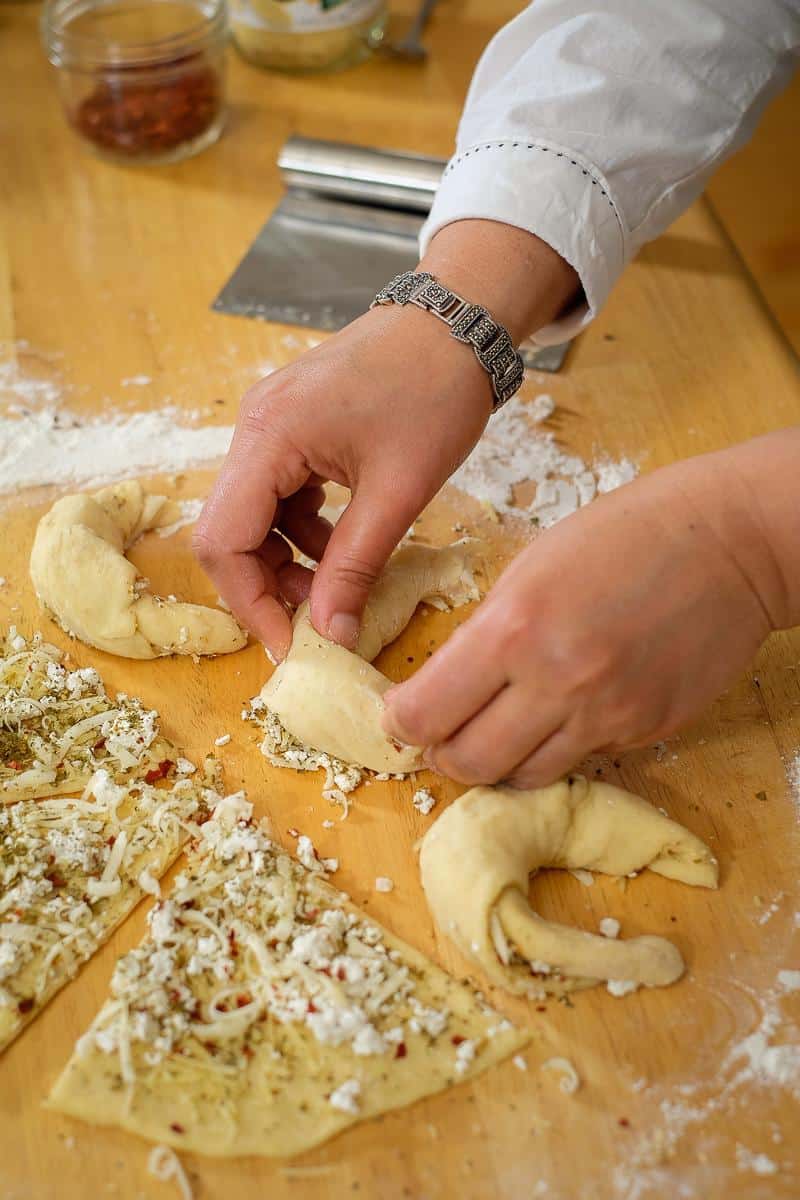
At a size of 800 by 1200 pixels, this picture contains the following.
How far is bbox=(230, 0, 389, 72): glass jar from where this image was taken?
2.54 metres

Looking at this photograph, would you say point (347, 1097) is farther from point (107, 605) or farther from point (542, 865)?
point (107, 605)

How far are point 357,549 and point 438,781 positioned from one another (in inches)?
12.9

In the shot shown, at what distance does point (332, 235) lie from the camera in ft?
7.50

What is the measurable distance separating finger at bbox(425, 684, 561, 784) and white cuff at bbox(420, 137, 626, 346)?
2.34ft

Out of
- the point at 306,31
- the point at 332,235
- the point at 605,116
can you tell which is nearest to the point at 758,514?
the point at 605,116

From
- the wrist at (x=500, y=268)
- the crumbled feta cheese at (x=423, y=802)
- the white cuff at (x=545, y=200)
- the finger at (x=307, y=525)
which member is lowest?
the crumbled feta cheese at (x=423, y=802)

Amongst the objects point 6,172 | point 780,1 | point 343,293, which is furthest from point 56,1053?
point 6,172

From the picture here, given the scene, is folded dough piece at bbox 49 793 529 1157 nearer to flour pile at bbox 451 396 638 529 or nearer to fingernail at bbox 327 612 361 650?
fingernail at bbox 327 612 361 650

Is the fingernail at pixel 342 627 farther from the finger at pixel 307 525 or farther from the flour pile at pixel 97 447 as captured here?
the flour pile at pixel 97 447

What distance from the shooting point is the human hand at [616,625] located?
119 centimetres

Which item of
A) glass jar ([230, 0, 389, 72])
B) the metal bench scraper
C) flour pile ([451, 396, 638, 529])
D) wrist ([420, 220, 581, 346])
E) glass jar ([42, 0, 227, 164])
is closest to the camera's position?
wrist ([420, 220, 581, 346])

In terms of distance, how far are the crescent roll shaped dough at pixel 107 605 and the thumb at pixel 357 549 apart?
0.64ft

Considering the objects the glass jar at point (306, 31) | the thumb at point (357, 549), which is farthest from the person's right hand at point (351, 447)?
the glass jar at point (306, 31)

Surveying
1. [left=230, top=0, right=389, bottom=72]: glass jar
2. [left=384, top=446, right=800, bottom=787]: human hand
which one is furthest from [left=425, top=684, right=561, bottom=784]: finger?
[left=230, top=0, right=389, bottom=72]: glass jar
